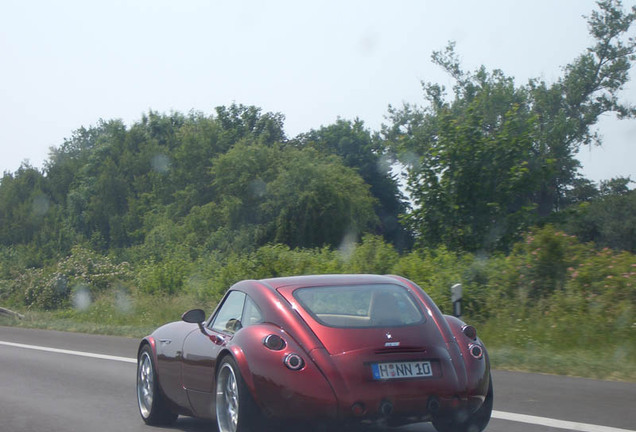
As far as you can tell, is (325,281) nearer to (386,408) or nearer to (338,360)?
(338,360)

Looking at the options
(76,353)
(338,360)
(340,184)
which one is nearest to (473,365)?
(338,360)

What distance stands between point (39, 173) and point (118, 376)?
302ft

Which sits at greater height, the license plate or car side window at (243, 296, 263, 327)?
car side window at (243, 296, 263, 327)

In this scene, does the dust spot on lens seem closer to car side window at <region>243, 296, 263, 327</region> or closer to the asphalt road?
the asphalt road

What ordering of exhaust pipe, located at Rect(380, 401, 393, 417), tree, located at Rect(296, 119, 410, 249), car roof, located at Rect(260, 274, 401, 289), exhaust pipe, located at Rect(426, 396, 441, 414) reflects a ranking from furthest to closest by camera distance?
tree, located at Rect(296, 119, 410, 249) → car roof, located at Rect(260, 274, 401, 289) → exhaust pipe, located at Rect(426, 396, 441, 414) → exhaust pipe, located at Rect(380, 401, 393, 417)

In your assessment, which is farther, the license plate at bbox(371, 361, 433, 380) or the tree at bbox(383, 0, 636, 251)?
the tree at bbox(383, 0, 636, 251)

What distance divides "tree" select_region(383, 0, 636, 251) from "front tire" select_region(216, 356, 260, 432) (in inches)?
760

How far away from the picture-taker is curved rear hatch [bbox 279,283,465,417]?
5512 mm

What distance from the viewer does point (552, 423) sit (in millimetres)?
6930

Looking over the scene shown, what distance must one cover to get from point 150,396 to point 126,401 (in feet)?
4.91

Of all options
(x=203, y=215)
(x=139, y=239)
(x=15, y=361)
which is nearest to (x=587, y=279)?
(x=15, y=361)

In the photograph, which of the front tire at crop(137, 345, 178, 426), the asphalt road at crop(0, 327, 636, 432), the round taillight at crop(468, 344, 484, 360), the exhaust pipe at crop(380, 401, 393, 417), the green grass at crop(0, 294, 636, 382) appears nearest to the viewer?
the exhaust pipe at crop(380, 401, 393, 417)

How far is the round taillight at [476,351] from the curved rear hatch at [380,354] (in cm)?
16

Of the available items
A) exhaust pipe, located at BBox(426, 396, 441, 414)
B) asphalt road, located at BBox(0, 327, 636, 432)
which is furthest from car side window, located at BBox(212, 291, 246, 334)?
exhaust pipe, located at BBox(426, 396, 441, 414)
